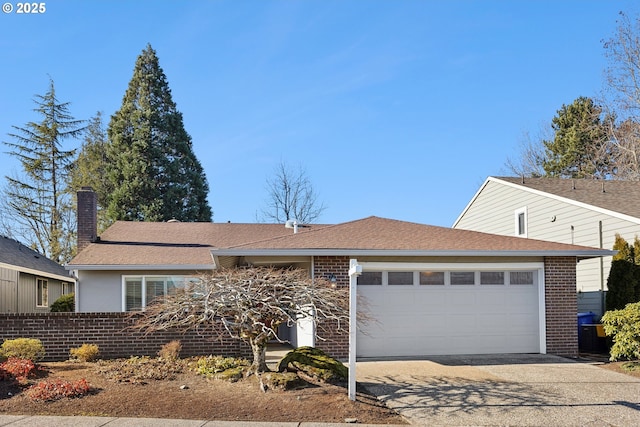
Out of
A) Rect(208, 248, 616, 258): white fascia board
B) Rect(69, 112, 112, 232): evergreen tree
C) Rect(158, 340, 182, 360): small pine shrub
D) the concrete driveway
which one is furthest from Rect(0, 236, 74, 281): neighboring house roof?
the concrete driveway

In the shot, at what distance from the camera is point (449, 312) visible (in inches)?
552

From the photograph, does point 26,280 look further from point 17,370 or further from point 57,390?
point 57,390

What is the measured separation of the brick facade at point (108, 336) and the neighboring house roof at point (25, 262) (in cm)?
925

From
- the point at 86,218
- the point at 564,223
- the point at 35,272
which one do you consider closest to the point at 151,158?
the point at 35,272

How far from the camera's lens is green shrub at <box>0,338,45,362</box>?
1147 cm

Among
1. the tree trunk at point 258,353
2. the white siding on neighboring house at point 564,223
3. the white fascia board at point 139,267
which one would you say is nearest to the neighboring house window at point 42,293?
the white fascia board at point 139,267

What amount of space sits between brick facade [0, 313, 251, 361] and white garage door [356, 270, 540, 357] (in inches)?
129

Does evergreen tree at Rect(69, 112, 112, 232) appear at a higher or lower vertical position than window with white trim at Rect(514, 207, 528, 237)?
higher

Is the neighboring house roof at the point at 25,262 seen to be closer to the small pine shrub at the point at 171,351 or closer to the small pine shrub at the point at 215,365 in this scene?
the small pine shrub at the point at 171,351

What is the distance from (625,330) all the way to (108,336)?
10.7 meters

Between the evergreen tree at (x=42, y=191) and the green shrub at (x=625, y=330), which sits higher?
the evergreen tree at (x=42, y=191)

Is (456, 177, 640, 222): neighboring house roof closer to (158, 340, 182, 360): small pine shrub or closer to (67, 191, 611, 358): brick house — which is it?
(67, 191, 611, 358): brick house

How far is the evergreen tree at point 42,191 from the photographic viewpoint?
3597 cm

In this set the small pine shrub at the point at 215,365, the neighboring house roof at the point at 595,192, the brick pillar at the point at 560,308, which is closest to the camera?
the small pine shrub at the point at 215,365
